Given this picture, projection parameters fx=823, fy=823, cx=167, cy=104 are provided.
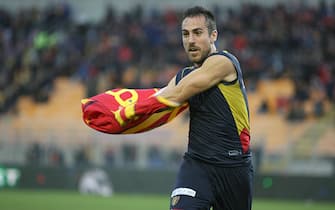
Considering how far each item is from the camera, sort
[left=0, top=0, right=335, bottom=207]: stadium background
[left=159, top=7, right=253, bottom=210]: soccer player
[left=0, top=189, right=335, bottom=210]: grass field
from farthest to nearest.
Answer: [left=0, top=0, right=335, bottom=207]: stadium background, [left=0, top=189, right=335, bottom=210]: grass field, [left=159, top=7, right=253, bottom=210]: soccer player

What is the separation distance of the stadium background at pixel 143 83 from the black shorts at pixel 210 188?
1219 centimetres

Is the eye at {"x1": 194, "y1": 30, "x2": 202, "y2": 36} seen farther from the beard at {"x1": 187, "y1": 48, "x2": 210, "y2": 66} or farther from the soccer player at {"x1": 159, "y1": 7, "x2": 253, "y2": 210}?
the beard at {"x1": 187, "y1": 48, "x2": 210, "y2": 66}

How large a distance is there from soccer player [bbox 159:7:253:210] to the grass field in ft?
29.9

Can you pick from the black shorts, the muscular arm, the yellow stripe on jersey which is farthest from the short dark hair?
the black shorts

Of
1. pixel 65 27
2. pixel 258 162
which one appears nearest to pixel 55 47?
pixel 65 27

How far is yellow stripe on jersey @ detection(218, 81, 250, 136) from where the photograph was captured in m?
6.38

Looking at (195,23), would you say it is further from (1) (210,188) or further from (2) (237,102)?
(1) (210,188)

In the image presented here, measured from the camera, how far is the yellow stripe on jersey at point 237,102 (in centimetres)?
638

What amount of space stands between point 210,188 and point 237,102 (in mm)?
705

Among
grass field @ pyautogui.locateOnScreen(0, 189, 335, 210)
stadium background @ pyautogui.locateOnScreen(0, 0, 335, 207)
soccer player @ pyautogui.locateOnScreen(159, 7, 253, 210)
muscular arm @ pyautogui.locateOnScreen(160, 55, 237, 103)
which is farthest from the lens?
stadium background @ pyautogui.locateOnScreen(0, 0, 335, 207)

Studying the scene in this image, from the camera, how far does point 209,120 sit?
644cm

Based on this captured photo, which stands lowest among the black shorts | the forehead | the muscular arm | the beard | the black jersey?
the black shorts

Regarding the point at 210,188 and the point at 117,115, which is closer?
the point at 117,115

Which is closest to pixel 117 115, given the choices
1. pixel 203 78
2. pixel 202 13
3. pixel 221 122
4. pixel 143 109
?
pixel 143 109
